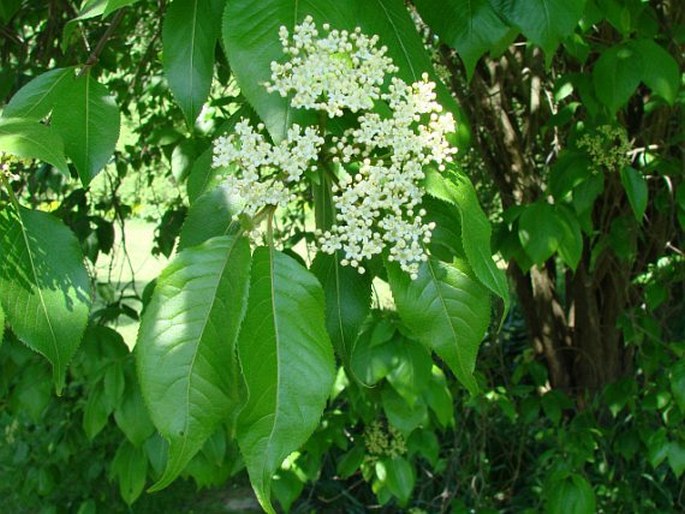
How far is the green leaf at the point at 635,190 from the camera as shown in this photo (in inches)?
93.9

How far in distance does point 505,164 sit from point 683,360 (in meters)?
1.29

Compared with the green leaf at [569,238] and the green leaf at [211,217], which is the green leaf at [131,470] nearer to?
the green leaf at [569,238]

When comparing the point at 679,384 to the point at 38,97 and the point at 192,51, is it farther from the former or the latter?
the point at 38,97

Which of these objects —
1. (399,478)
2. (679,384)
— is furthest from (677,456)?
(399,478)

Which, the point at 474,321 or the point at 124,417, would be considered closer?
the point at 474,321

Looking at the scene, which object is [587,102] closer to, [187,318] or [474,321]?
[474,321]

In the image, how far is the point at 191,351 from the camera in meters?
0.90

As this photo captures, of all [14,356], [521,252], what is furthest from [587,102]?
[14,356]

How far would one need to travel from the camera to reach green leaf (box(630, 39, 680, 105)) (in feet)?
6.79

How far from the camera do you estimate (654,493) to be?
415 cm

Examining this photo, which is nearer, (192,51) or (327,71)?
(327,71)

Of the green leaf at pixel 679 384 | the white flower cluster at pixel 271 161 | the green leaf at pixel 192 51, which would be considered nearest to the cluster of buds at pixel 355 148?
the white flower cluster at pixel 271 161

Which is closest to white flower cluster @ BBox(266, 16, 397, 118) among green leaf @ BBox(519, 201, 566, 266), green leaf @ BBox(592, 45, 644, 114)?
green leaf @ BBox(592, 45, 644, 114)

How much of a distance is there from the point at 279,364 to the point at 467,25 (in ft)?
2.12
